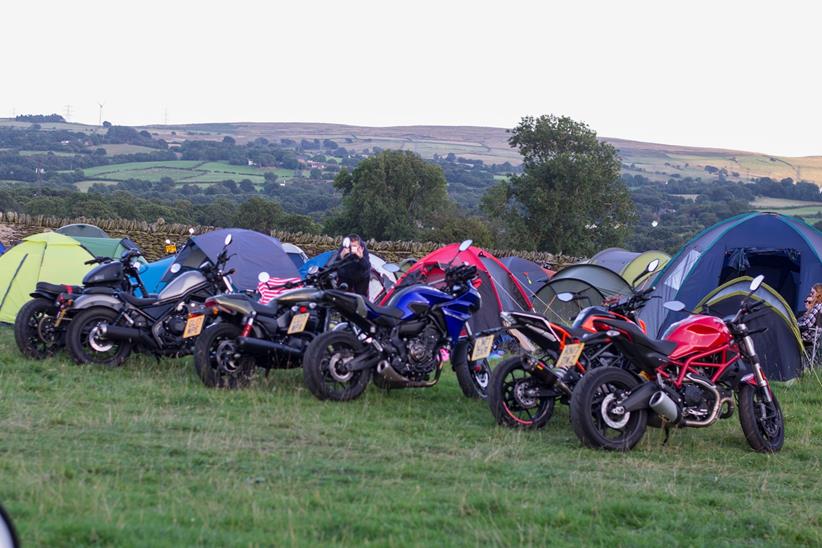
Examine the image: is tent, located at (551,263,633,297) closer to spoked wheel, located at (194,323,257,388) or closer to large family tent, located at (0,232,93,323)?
large family tent, located at (0,232,93,323)

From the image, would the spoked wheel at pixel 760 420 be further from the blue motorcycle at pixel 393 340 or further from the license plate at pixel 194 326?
the license plate at pixel 194 326

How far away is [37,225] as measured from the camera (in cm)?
2403

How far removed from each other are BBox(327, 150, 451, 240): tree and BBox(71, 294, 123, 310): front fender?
3237 centimetres

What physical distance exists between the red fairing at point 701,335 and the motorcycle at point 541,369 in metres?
0.32

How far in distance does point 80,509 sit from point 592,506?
2.61 metres

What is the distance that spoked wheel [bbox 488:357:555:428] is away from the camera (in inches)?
320

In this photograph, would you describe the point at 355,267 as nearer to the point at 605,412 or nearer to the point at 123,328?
the point at 123,328

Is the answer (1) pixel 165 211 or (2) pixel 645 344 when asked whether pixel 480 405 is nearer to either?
(2) pixel 645 344

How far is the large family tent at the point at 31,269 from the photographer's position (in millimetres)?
14055

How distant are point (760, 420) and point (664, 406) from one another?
2.98 feet

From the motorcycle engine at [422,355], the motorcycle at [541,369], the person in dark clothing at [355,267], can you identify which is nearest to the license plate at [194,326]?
the person in dark clothing at [355,267]

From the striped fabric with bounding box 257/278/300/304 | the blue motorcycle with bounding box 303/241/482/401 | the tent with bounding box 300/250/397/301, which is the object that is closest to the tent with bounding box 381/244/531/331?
the tent with bounding box 300/250/397/301

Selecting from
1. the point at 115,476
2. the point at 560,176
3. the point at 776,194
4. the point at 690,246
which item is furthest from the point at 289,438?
the point at 776,194

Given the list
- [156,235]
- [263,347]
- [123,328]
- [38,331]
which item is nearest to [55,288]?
[38,331]
